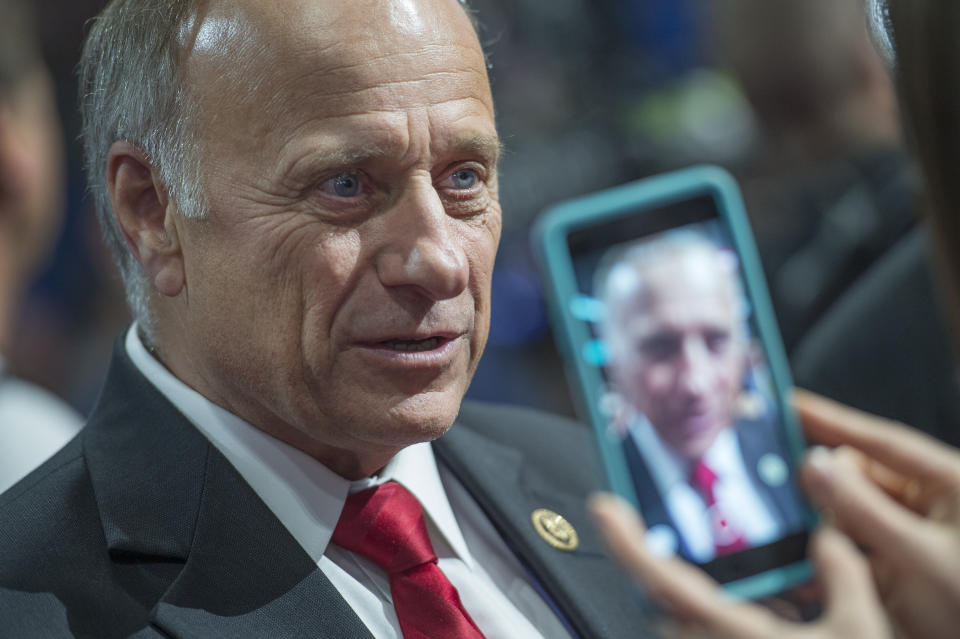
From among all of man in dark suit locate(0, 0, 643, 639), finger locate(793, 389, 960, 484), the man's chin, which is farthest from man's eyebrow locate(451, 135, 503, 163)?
finger locate(793, 389, 960, 484)

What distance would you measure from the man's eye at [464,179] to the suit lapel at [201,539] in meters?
0.54

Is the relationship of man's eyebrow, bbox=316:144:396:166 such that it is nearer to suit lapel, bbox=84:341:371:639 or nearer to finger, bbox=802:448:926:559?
suit lapel, bbox=84:341:371:639

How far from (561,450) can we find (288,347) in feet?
2.57

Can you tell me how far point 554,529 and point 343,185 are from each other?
2.28 feet

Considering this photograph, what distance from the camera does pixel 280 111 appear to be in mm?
1554

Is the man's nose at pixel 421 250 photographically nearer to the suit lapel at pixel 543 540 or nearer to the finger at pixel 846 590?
the suit lapel at pixel 543 540

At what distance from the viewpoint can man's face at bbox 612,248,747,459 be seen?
1.50 m

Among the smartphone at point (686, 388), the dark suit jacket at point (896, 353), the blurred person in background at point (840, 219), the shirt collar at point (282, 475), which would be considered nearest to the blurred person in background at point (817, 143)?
the blurred person in background at point (840, 219)

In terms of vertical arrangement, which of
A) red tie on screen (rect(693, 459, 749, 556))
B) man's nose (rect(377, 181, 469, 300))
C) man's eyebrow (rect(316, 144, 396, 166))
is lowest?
red tie on screen (rect(693, 459, 749, 556))

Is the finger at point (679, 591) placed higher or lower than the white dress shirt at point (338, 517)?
higher

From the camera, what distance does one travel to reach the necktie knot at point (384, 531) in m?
1.65

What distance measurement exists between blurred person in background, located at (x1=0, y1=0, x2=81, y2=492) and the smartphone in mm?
1395

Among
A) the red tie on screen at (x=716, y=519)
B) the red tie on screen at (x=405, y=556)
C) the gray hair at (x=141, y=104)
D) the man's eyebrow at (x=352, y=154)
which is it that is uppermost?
the gray hair at (x=141, y=104)

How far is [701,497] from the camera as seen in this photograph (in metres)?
1.50
